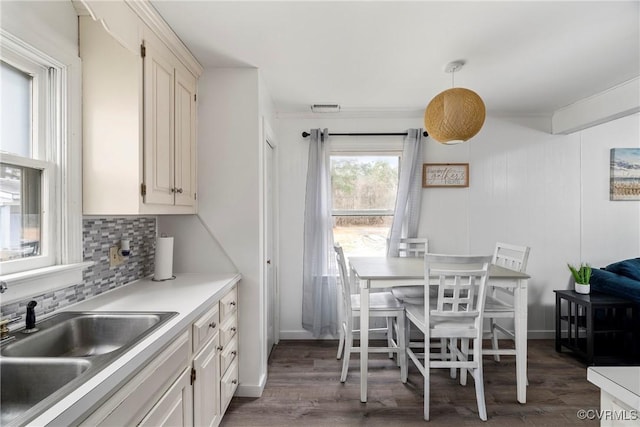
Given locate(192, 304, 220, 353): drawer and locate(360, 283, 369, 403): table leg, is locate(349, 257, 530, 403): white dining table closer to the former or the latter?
locate(360, 283, 369, 403): table leg

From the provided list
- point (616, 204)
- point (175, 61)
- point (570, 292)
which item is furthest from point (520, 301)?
point (175, 61)

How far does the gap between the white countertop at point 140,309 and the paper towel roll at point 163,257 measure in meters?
0.07

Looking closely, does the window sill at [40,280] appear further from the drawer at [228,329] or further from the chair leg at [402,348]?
the chair leg at [402,348]

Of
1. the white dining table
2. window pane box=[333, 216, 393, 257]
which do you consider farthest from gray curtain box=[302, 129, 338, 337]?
the white dining table

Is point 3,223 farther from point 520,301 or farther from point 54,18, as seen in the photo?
point 520,301

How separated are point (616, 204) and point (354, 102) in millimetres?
3018

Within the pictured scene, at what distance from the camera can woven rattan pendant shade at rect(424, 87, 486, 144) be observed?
1.94 meters

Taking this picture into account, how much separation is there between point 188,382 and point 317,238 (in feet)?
6.43

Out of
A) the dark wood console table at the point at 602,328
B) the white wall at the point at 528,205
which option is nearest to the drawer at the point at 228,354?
the white wall at the point at 528,205

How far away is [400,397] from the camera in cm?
227

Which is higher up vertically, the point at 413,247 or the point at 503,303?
the point at 413,247

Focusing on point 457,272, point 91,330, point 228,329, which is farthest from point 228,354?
point 457,272

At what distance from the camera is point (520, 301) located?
2.23m

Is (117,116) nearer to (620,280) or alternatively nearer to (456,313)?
(456,313)
